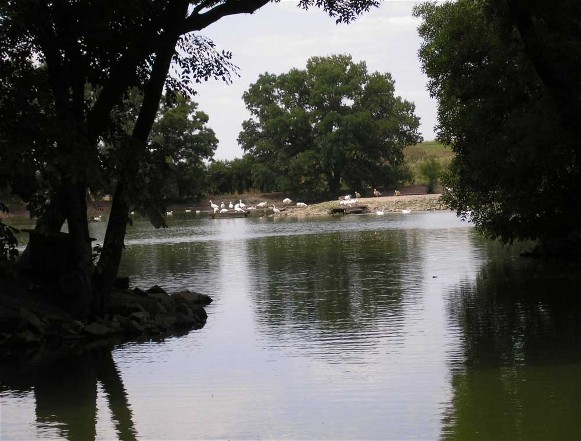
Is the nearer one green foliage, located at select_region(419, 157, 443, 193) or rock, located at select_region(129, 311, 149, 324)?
rock, located at select_region(129, 311, 149, 324)

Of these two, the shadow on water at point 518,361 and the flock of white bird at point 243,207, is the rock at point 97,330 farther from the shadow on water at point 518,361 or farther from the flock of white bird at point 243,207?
the flock of white bird at point 243,207

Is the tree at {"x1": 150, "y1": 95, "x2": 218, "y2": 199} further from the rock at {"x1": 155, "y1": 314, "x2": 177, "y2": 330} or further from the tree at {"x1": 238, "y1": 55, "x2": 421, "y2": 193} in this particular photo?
the rock at {"x1": 155, "y1": 314, "x2": 177, "y2": 330}

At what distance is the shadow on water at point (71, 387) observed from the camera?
36.2ft

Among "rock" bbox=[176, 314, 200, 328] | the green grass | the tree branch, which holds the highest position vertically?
the green grass

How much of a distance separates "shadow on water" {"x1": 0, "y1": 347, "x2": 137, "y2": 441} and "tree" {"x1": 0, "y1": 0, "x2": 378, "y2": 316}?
2183 millimetres

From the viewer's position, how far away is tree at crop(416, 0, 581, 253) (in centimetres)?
1833

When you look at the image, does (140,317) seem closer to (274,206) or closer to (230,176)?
(274,206)

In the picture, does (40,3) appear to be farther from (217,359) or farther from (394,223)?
(394,223)

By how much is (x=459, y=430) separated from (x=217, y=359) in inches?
221

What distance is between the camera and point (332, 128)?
283 feet

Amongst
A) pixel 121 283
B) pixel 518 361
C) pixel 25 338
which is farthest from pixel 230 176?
pixel 518 361

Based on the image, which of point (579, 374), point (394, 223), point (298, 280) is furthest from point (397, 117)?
point (579, 374)

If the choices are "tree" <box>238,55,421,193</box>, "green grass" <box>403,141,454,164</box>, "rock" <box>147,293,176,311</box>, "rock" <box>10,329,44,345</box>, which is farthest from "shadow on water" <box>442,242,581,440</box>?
"green grass" <box>403,141,454,164</box>

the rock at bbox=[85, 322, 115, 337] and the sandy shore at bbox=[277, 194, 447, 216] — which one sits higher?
the sandy shore at bbox=[277, 194, 447, 216]
